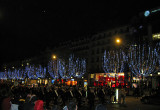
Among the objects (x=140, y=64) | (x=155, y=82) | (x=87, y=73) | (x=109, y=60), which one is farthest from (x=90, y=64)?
(x=140, y=64)

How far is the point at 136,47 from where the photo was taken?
3606 centimetres

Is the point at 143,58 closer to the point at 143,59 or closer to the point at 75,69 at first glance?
the point at 143,59

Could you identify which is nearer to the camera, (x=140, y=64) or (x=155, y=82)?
(x=140, y=64)

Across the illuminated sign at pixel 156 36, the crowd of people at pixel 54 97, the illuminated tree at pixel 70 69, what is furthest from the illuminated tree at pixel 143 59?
the illuminated tree at pixel 70 69

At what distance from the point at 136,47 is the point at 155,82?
1019 centimetres

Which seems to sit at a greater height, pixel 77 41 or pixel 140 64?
pixel 77 41

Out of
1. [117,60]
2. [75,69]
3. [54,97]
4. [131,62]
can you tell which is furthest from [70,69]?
[54,97]

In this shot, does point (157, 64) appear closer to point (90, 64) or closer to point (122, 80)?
point (122, 80)

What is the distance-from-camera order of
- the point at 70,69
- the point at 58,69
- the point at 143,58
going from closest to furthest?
the point at 143,58 < the point at 70,69 < the point at 58,69

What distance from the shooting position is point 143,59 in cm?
3484

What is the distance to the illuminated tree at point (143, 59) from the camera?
3459 cm

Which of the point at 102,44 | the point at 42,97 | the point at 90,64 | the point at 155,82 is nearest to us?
the point at 42,97

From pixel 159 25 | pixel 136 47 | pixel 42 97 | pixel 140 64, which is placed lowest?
pixel 42 97

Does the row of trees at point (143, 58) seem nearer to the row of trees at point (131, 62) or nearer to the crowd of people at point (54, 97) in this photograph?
the row of trees at point (131, 62)
